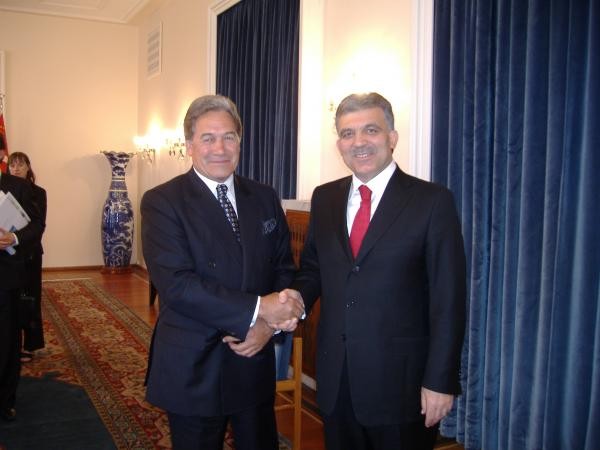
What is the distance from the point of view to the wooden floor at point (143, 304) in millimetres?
3031

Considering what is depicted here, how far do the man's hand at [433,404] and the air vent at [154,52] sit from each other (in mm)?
7329

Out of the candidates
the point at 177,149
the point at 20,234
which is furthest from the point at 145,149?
the point at 20,234

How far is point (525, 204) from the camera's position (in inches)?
98.5

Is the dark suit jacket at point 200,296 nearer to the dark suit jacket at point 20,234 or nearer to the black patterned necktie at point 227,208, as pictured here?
the black patterned necktie at point 227,208

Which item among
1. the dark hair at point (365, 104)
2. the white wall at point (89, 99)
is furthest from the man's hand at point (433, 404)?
the white wall at point (89, 99)

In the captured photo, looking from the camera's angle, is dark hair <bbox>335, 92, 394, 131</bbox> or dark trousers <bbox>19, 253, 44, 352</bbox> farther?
dark trousers <bbox>19, 253, 44, 352</bbox>

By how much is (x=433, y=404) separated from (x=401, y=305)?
0.90 ft

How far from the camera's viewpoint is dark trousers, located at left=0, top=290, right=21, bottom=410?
3.00 metres

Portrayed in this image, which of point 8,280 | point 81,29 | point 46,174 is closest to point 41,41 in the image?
point 81,29

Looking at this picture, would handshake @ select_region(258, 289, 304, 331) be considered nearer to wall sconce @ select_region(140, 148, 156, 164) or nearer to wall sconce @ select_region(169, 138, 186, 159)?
wall sconce @ select_region(169, 138, 186, 159)

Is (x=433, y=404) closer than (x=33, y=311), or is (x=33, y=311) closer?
(x=433, y=404)

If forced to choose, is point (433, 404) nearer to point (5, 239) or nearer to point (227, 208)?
point (227, 208)

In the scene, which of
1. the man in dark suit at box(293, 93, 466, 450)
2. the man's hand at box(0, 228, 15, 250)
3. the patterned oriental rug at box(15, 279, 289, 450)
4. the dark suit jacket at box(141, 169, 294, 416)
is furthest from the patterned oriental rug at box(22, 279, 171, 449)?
the man in dark suit at box(293, 93, 466, 450)

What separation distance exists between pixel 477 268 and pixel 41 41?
800cm
